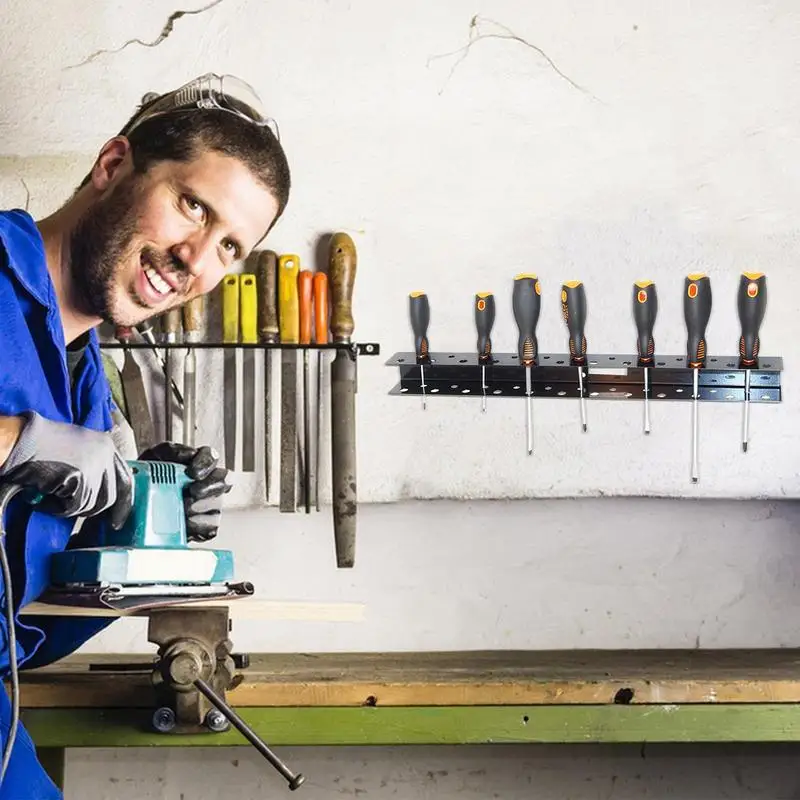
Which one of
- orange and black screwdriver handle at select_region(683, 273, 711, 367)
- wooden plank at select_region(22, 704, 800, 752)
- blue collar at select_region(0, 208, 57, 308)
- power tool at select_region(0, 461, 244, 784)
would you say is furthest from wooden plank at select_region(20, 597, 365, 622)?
orange and black screwdriver handle at select_region(683, 273, 711, 367)

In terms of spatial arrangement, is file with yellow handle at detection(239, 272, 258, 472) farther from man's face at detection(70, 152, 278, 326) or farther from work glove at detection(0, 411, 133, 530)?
work glove at detection(0, 411, 133, 530)

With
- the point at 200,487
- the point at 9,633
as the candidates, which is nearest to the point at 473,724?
the point at 200,487

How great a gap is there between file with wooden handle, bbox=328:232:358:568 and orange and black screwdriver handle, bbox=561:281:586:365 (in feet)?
1.66

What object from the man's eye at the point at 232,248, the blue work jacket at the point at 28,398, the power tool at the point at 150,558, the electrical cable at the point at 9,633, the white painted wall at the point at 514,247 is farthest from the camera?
the white painted wall at the point at 514,247

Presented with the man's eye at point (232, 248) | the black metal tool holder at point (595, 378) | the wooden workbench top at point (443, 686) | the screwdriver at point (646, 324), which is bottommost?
the wooden workbench top at point (443, 686)

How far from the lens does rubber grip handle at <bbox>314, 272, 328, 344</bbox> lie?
8.36ft

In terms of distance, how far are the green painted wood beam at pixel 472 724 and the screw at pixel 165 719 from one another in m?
0.13

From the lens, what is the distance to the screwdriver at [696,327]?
8.60 ft

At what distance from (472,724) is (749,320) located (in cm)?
127

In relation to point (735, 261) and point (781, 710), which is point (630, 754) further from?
point (735, 261)

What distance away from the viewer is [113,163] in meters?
1.76

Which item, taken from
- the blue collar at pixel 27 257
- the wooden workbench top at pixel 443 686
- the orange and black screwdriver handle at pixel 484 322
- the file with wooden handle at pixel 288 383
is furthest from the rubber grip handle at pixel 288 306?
the blue collar at pixel 27 257

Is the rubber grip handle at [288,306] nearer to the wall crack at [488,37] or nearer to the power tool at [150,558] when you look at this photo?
the wall crack at [488,37]

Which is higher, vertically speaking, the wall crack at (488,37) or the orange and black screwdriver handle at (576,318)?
the wall crack at (488,37)
